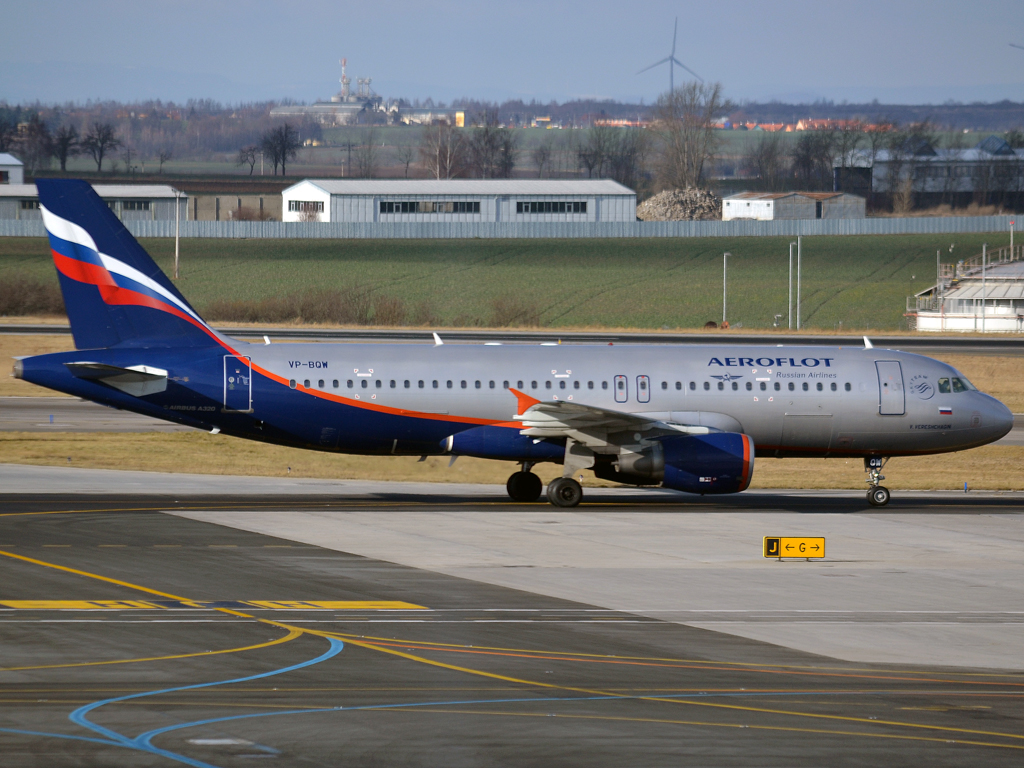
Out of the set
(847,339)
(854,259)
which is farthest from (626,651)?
(854,259)

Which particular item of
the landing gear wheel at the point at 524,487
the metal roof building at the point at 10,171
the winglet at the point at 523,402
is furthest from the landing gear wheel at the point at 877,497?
the metal roof building at the point at 10,171

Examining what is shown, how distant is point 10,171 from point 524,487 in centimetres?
13462

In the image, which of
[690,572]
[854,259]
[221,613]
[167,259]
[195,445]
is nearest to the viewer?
[221,613]

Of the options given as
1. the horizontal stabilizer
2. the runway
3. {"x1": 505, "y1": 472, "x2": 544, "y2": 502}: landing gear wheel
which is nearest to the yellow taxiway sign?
the runway

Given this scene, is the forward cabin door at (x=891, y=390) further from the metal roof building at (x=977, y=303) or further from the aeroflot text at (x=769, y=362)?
the metal roof building at (x=977, y=303)

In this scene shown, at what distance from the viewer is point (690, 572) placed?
1027 inches

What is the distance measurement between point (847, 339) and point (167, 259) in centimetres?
7111

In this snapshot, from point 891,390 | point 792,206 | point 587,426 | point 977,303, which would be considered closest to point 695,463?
point 587,426

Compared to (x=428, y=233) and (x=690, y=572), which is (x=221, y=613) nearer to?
(x=690, y=572)

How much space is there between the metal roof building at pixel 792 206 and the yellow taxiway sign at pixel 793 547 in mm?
141595

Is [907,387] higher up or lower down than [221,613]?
higher up

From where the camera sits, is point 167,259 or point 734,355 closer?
point 734,355

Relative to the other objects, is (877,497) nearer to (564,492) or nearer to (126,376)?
(564,492)

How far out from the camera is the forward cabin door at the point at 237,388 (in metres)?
33.7
